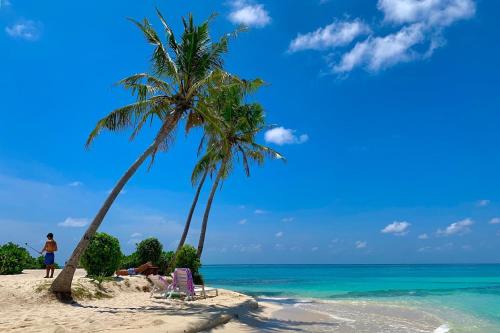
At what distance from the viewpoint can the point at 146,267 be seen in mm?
18953

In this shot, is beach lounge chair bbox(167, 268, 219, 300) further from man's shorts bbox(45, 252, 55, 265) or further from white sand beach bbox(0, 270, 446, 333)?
man's shorts bbox(45, 252, 55, 265)

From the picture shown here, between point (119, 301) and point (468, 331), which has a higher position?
point (119, 301)

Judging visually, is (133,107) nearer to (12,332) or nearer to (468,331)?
(12,332)

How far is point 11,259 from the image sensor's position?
637 inches

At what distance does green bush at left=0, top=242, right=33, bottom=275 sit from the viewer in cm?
1602

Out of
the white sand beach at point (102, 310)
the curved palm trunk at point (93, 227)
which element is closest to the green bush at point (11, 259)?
the white sand beach at point (102, 310)

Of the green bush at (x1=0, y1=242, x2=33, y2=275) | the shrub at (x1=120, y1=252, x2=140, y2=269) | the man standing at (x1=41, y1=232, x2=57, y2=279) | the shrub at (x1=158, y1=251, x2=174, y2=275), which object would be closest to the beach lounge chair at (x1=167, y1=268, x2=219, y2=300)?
the man standing at (x1=41, y1=232, x2=57, y2=279)

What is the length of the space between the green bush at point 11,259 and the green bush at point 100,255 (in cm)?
331

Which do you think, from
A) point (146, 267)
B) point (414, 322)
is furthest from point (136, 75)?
point (414, 322)

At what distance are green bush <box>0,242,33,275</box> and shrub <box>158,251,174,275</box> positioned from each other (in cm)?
680

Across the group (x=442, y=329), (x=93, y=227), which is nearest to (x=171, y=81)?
(x=93, y=227)

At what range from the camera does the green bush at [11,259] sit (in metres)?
16.0

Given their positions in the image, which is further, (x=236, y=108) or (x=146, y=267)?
(x=236, y=108)

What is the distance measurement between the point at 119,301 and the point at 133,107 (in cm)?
635
